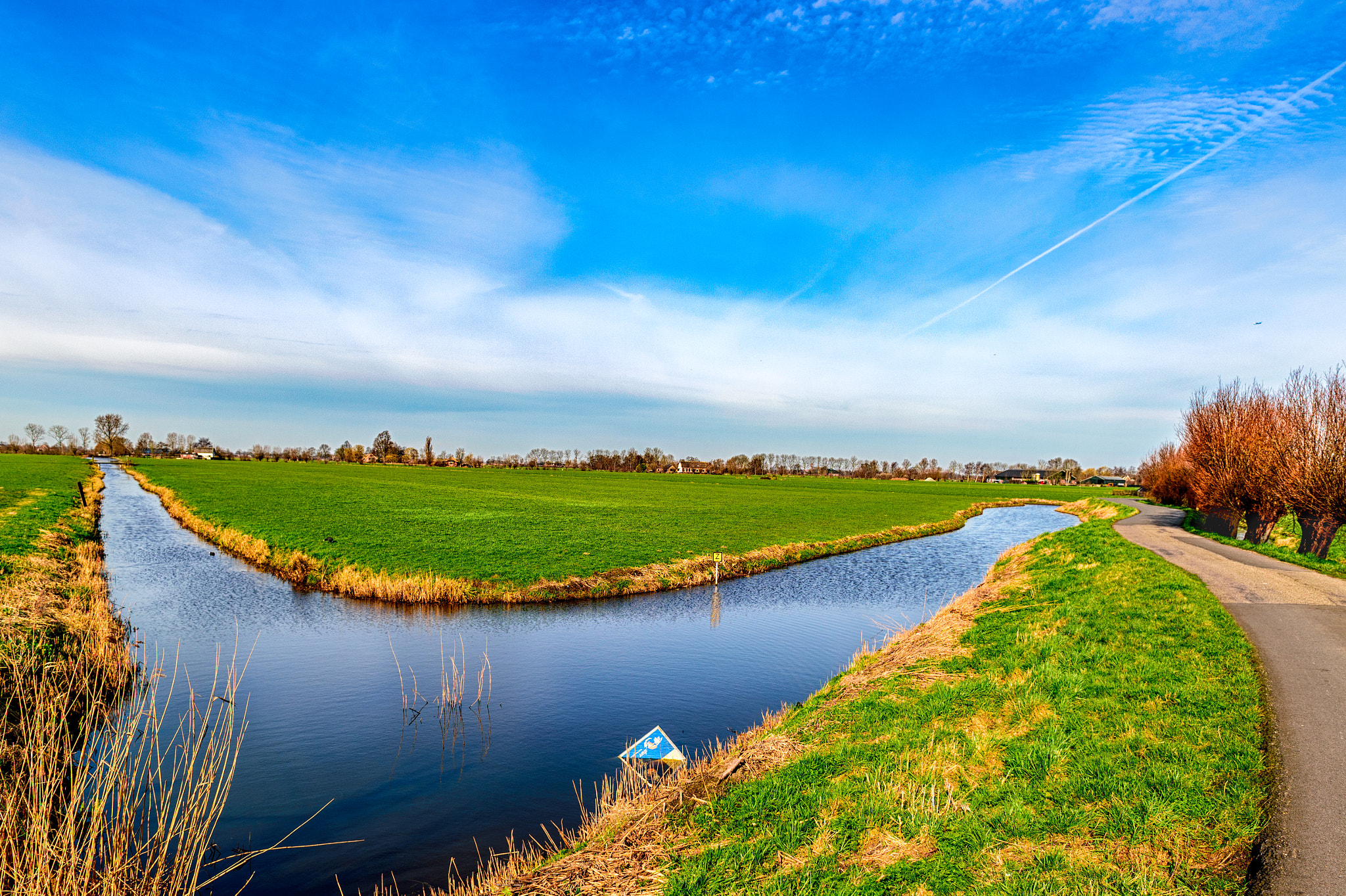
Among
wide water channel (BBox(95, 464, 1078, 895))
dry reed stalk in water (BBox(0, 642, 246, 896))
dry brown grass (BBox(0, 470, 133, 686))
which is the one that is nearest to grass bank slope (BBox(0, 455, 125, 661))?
dry brown grass (BBox(0, 470, 133, 686))

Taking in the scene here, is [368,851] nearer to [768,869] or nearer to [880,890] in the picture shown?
[768,869]

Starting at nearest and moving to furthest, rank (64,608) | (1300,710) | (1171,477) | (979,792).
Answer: (979,792) → (1300,710) → (64,608) → (1171,477)

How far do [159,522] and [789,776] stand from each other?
188ft

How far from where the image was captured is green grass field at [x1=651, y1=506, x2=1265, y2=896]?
23.7ft

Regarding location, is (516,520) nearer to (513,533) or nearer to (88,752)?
(513,533)

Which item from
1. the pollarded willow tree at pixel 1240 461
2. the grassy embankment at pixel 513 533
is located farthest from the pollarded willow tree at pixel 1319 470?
the grassy embankment at pixel 513 533

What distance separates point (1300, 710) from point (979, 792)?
5.52m

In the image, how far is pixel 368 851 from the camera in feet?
33.1

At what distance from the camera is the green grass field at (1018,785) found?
7.22 meters

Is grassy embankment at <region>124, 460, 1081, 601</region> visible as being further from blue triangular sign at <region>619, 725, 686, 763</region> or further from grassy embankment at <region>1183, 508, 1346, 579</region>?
grassy embankment at <region>1183, 508, 1346, 579</region>

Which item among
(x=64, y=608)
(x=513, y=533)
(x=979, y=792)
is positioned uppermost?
(x=979, y=792)

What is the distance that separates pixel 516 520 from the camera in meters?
50.4

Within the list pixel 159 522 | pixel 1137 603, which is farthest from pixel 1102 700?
pixel 159 522

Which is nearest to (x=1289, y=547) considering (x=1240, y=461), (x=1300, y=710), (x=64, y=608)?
(x=1240, y=461)
